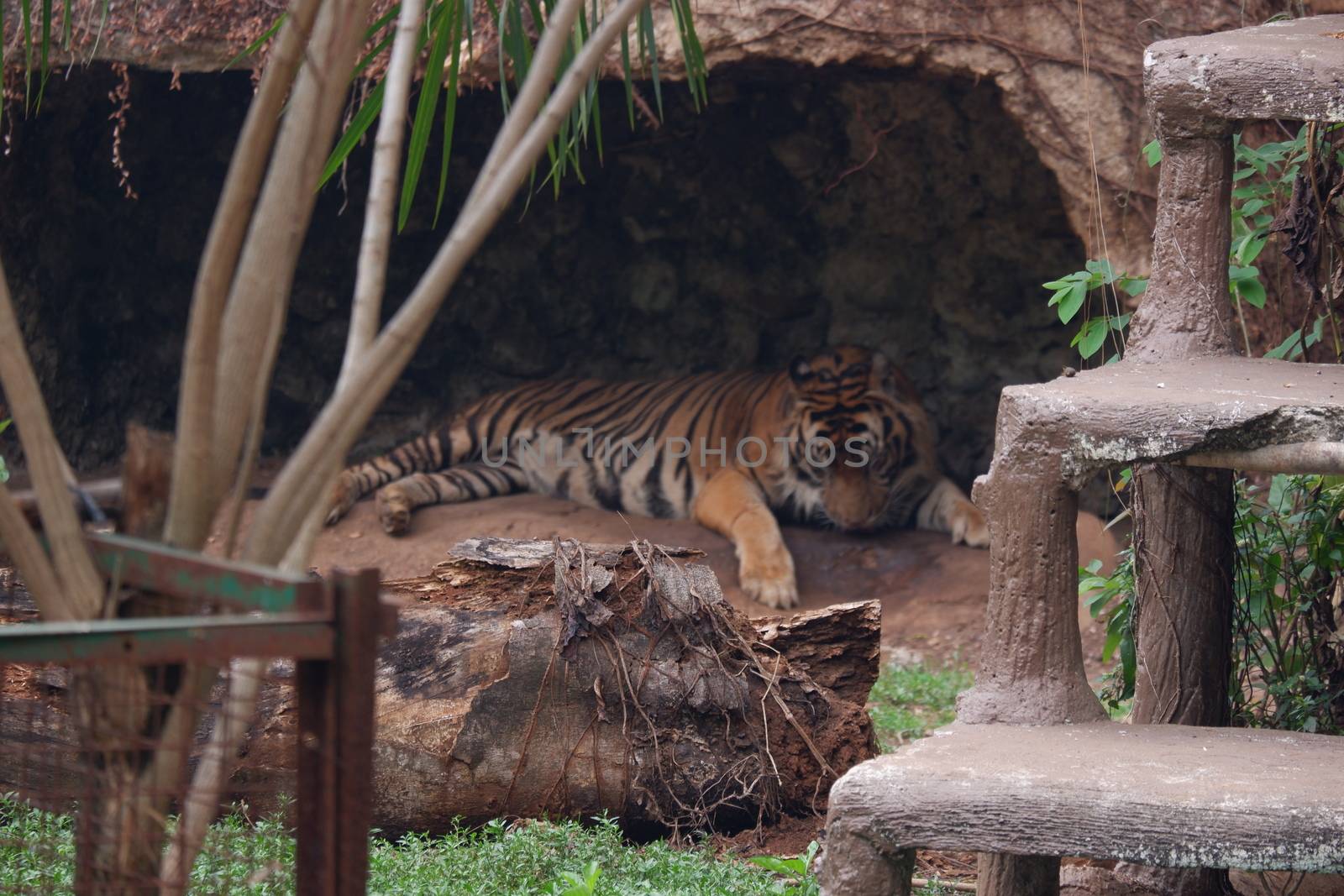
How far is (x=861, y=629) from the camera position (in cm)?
347

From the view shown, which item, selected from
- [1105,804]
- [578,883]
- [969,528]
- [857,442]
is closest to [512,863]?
[578,883]

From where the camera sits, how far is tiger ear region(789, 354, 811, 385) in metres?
6.66

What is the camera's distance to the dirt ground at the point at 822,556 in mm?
5570

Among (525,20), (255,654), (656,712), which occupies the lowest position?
(656,712)

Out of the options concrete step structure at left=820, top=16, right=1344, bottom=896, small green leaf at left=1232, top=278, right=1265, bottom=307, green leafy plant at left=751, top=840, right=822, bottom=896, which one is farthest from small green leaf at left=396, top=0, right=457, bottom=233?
small green leaf at left=1232, top=278, right=1265, bottom=307

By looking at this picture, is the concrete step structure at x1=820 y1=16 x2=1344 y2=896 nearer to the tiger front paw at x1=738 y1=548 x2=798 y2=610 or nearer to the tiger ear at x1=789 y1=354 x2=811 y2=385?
the tiger front paw at x1=738 y1=548 x2=798 y2=610

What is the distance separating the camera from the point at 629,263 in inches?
299

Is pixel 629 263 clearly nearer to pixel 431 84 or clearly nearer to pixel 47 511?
pixel 431 84

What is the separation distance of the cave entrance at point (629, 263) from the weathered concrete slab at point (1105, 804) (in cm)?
405

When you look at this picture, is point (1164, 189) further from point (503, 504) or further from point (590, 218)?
point (590, 218)

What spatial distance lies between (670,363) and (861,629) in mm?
4527

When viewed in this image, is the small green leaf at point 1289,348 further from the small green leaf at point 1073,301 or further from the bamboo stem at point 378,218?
the bamboo stem at point 378,218

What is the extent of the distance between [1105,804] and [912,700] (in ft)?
9.08

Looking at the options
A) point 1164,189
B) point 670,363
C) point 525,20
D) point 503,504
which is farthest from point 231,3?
point 1164,189
